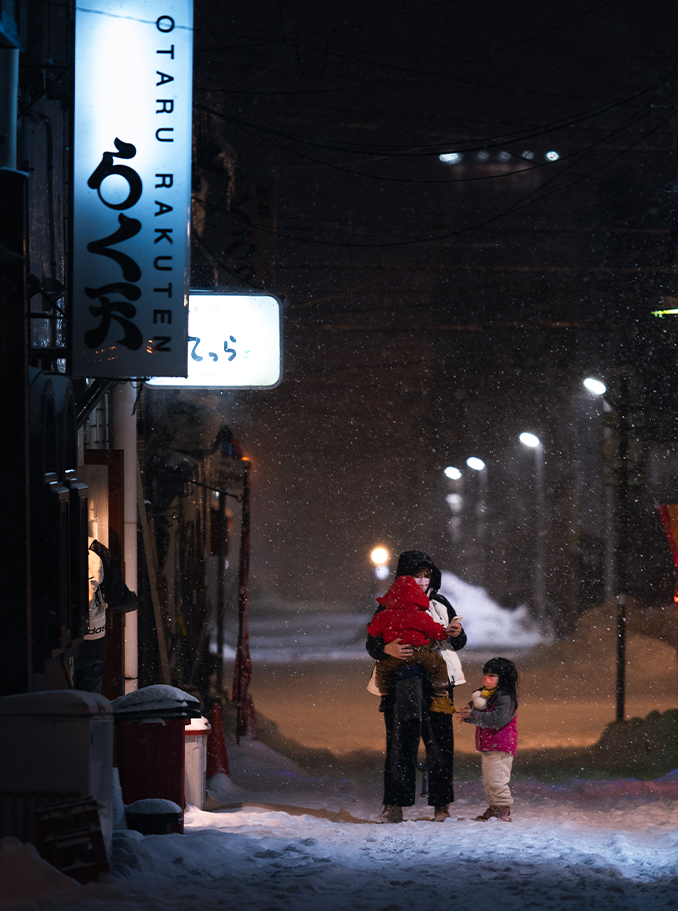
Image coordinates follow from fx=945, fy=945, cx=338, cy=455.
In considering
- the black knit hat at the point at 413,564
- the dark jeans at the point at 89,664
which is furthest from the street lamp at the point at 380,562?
the black knit hat at the point at 413,564

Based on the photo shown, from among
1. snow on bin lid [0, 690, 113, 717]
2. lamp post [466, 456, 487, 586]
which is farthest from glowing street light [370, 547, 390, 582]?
snow on bin lid [0, 690, 113, 717]

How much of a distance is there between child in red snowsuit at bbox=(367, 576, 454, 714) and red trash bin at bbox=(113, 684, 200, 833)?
1.76m

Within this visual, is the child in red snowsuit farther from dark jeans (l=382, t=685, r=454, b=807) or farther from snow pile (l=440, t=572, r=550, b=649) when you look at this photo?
snow pile (l=440, t=572, r=550, b=649)

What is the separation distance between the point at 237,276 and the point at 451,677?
22.6 ft

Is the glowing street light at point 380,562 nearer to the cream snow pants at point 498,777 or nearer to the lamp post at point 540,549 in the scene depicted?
the lamp post at point 540,549

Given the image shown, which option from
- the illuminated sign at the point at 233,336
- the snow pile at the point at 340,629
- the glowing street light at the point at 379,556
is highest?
the illuminated sign at the point at 233,336

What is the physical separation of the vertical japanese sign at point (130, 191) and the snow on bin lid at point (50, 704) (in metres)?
2.76

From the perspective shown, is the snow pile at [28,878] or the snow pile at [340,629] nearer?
the snow pile at [28,878]

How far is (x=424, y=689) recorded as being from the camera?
7.50m

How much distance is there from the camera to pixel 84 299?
6.71 metres

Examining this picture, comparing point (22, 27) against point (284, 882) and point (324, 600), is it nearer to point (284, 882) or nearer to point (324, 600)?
point (284, 882)

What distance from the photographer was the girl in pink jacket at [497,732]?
7.43 meters

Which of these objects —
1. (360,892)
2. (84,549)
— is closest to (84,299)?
(84,549)

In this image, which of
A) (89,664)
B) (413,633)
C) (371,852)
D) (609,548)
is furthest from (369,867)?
(609,548)
